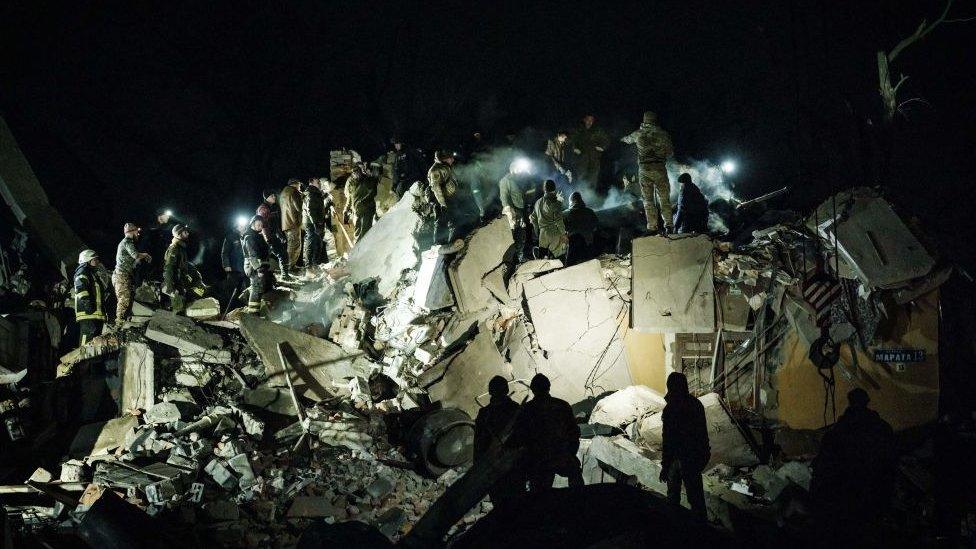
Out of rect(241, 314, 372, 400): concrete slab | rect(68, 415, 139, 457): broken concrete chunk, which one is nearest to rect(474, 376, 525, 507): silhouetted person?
rect(241, 314, 372, 400): concrete slab

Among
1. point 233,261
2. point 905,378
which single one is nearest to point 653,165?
point 905,378

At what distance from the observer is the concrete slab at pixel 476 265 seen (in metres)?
9.12

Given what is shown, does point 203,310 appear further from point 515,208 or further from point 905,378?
point 905,378

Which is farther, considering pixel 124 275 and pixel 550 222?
pixel 550 222

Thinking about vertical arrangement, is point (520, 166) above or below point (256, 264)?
above

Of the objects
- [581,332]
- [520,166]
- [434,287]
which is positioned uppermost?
[520,166]

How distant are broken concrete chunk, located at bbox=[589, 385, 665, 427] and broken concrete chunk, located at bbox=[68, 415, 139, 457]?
23.1 feet

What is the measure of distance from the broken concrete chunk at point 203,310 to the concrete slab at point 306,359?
1.87m

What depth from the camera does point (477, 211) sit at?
1146cm

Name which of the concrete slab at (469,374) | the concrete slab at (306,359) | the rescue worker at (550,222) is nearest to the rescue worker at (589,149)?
the rescue worker at (550,222)

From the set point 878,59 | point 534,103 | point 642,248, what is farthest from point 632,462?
point 534,103

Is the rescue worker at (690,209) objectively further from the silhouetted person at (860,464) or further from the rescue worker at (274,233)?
the rescue worker at (274,233)

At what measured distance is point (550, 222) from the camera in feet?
31.0

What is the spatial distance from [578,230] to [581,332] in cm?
235
